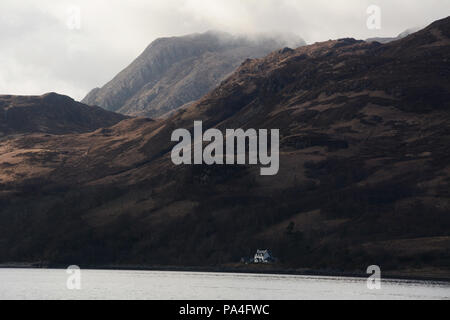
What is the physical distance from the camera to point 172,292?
16888cm

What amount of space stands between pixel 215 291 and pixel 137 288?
67.1 ft

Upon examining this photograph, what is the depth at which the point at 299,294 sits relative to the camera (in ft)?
558

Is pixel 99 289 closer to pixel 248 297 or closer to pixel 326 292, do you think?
pixel 248 297
